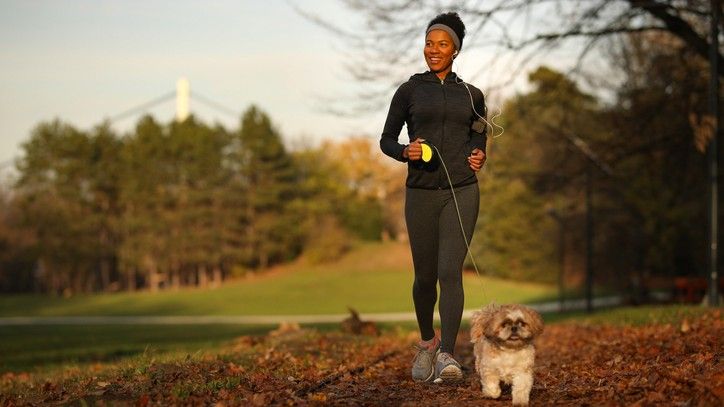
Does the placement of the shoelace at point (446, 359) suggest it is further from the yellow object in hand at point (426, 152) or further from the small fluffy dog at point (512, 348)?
the yellow object in hand at point (426, 152)

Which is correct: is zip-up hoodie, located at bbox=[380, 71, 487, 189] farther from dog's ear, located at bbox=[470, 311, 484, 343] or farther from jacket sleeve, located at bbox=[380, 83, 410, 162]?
dog's ear, located at bbox=[470, 311, 484, 343]

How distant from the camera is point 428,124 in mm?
6367

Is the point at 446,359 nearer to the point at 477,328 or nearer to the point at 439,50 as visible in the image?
the point at 477,328

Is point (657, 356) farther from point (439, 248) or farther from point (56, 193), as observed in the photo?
point (56, 193)

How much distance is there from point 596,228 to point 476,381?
38051 mm

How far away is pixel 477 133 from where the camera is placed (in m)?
6.50

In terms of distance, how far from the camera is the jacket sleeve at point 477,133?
6.41 m

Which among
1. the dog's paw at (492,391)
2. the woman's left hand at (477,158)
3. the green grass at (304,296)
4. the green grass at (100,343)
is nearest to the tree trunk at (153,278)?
the green grass at (304,296)

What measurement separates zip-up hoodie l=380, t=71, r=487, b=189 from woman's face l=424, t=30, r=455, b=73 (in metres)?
0.09

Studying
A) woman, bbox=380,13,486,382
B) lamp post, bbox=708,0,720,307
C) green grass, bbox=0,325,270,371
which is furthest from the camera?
green grass, bbox=0,325,270,371

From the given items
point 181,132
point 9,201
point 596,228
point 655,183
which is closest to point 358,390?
point 655,183

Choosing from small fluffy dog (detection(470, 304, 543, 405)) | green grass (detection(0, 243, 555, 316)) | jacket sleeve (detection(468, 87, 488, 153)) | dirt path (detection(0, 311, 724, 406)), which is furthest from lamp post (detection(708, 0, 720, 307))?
green grass (detection(0, 243, 555, 316))

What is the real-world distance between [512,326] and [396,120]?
206 cm

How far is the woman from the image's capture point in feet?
20.7
